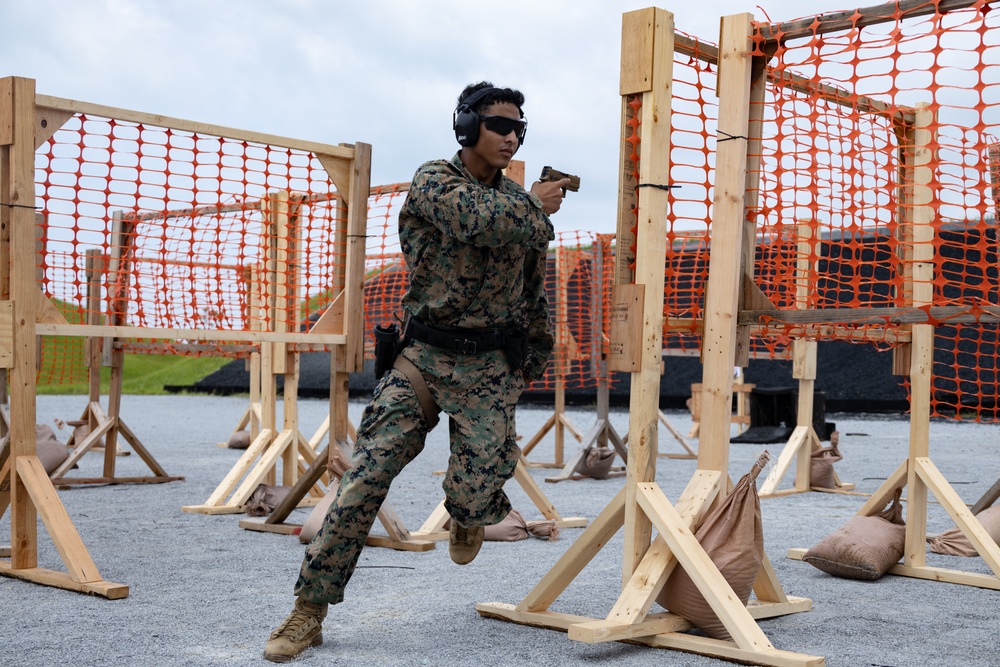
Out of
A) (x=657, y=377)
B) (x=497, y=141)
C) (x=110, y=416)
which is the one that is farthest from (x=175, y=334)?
(x=110, y=416)

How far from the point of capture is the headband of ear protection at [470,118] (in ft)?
13.1

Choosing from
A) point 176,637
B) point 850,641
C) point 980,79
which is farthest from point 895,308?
point 176,637

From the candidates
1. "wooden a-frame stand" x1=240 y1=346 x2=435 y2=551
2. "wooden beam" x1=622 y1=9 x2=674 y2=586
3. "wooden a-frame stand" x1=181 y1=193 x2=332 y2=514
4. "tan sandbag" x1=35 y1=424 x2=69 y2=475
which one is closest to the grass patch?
"tan sandbag" x1=35 y1=424 x2=69 y2=475

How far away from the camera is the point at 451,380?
4035mm

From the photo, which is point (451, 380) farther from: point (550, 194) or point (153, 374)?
point (153, 374)

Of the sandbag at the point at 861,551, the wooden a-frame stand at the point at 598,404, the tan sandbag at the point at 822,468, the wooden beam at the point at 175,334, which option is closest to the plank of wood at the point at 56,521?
the wooden beam at the point at 175,334

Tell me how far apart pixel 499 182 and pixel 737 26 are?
44.4 inches

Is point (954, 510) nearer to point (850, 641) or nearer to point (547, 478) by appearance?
point (850, 641)

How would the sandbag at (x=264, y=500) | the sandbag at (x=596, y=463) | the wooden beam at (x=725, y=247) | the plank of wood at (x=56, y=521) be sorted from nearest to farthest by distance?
1. the wooden beam at (x=725, y=247)
2. the plank of wood at (x=56, y=521)
3. the sandbag at (x=264, y=500)
4. the sandbag at (x=596, y=463)

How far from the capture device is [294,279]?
8.80m

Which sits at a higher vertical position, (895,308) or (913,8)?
(913,8)

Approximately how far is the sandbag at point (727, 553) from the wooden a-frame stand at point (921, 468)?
164 centimetres

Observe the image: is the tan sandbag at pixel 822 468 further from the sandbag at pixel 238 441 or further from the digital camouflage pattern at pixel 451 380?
the sandbag at pixel 238 441

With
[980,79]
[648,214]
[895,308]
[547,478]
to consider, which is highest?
[980,79]
